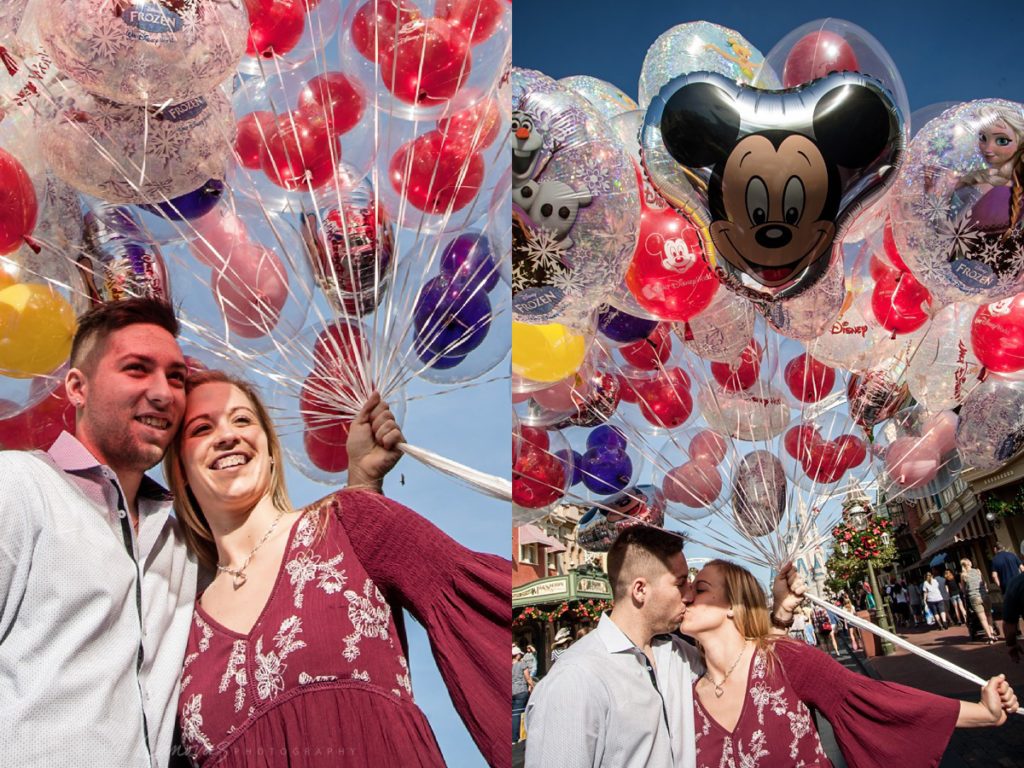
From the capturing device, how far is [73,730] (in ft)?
3.89

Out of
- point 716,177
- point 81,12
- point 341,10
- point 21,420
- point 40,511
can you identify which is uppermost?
point 341,10

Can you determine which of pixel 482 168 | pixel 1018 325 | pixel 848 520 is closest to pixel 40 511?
pixel 482 168

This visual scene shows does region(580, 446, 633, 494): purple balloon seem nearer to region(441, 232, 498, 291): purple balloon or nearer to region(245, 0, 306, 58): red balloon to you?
region(441, 232, 498, 291): purple balloon

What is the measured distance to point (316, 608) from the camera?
143cm

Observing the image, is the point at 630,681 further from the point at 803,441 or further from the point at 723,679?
the point at 803,441

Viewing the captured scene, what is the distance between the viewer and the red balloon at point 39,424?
200 cm

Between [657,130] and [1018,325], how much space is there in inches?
66.1

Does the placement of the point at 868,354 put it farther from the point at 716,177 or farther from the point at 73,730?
the point at 73,730

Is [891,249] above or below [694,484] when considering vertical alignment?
above

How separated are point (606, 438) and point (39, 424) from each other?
2146mm

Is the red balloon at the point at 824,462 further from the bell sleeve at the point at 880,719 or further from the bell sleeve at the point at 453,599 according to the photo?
the bell sleeve at the point at 453,599

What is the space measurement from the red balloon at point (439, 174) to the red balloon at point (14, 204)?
95 centimetres

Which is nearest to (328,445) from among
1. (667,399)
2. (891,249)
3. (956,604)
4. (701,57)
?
(667,399)

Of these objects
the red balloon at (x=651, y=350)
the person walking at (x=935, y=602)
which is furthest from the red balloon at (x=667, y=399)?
the person walking at (x=935, y=602)
